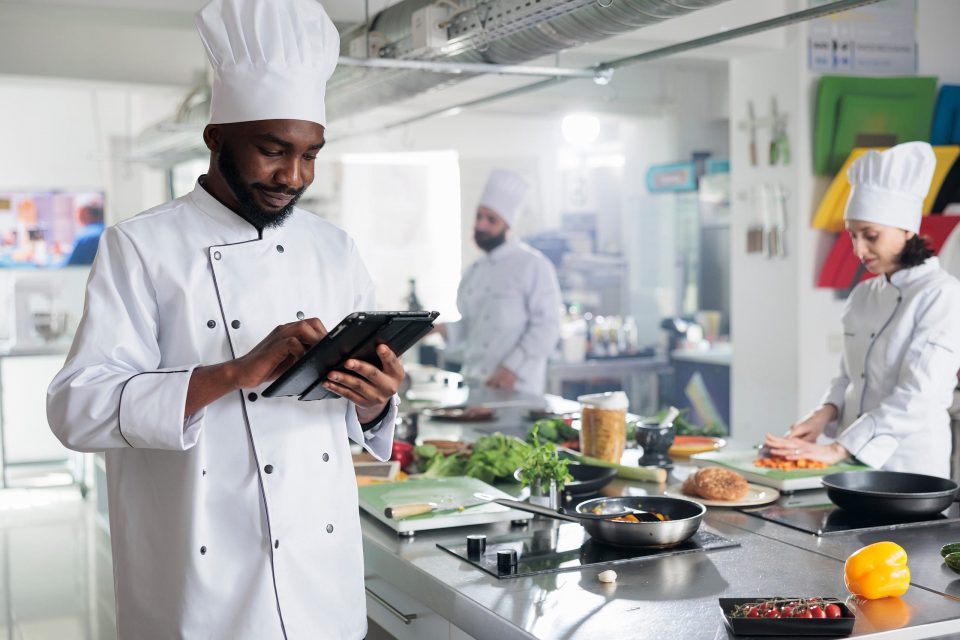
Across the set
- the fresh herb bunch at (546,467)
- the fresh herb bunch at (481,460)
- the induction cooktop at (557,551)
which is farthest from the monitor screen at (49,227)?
the induction cooktop at (557,551)

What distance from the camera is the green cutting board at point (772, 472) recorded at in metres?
2.82

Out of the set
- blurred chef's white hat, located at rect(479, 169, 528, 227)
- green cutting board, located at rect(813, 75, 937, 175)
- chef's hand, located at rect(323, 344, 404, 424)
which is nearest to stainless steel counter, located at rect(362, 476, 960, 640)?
chef's hand, located at rect(323, 344, 404, 424)

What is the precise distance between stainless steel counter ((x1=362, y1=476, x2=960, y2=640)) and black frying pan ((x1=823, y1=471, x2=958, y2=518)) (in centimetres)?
7

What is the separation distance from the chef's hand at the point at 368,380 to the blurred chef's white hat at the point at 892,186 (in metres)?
2.24

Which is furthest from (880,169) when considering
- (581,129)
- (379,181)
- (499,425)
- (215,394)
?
(379,181)

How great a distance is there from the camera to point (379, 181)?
10.1 m

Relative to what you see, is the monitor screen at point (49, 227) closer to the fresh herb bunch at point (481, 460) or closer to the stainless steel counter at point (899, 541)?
the fresh herb bunch at point (481, 460)

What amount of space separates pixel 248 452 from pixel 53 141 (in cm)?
846

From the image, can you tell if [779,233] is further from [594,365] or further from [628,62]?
[628,62]

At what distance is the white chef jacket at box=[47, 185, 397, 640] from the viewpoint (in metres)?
1.78

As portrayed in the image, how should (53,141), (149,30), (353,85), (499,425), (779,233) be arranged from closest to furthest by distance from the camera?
(499,425) → (353,85) → (779,233) → (149,30) → (53,141)

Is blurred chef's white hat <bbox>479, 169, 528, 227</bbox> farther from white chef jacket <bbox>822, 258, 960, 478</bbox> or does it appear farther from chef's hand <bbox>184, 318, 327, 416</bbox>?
chef's hand <bbox>184, 318, 327, 416</bbox>

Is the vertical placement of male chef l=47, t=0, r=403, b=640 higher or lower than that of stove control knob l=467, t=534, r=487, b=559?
higher

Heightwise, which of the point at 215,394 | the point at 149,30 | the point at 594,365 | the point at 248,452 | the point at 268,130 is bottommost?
the point at 594,365
